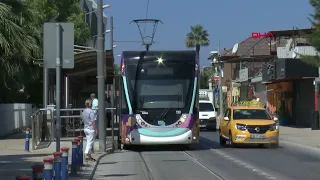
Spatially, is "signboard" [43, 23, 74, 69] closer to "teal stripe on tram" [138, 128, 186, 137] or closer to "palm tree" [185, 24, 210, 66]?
"teal stripe on tram" [138, 128, 186, 137]

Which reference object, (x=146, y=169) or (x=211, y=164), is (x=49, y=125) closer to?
(x=211, y=164)

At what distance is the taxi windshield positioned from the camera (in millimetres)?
25453

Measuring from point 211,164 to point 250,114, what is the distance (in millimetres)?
7826

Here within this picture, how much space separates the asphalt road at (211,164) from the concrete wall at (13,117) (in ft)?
33.3

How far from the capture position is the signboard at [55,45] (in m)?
12.1

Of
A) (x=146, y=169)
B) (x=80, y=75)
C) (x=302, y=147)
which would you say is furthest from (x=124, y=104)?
(x=80, y=75)

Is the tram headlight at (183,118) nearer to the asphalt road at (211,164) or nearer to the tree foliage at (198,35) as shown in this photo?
the asphalt road at (211,164)

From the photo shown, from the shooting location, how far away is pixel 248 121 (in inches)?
966

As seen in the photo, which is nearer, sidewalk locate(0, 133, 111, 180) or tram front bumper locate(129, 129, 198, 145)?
sidewalk locate(0, 133, 111, 180)

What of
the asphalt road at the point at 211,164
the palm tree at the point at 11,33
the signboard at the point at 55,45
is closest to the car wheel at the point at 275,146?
the asphalt road at the point at 211,164

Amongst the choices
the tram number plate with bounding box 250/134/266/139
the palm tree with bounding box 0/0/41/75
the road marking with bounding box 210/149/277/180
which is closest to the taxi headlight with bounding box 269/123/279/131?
the tram number plate with bounding box 250/134/266/139

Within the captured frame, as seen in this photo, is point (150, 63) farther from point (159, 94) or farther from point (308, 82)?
point (308, 82)

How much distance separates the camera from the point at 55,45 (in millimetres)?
12062

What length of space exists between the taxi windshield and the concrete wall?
12355 millimetres
